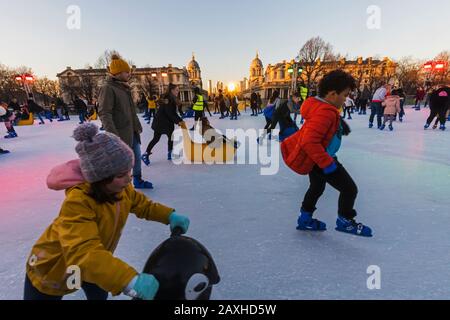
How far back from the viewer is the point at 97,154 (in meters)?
1.09

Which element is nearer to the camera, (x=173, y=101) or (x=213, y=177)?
(x=213, y=177)

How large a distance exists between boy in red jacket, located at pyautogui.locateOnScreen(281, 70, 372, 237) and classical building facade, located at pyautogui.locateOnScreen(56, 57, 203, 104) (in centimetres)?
2974

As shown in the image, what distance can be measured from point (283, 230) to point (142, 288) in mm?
1811

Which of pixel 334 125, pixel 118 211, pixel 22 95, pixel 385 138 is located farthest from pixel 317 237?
pixel 22 95

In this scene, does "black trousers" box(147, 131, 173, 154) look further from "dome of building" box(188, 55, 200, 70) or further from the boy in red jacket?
"dome of building" box(188, 55, 200, 70)

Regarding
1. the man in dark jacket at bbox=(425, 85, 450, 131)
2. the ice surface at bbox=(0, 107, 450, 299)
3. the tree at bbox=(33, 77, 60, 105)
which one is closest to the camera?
the ice surface at bbox=(0, 107, 450, 299)

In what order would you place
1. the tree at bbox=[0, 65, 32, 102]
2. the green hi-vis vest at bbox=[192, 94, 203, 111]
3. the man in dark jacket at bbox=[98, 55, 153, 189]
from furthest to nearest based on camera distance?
1. the tree at bbox=[0, 65, 32, 102]
2. the green hi-vis vest at bbox=[192, 94, 203, 111]
3. the man in dark jacket at bbox=[98, 55, 153, 189]

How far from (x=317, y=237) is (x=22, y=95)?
250 feet

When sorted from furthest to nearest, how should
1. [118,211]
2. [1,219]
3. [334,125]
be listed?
[1,219]
[334,125]
[118,211]

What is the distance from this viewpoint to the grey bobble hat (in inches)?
42.9

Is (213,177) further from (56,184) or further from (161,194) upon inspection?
(56,184)

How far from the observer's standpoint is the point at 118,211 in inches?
48.4

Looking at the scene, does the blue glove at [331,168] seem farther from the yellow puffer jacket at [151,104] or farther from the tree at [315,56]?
the tree at [315,56]

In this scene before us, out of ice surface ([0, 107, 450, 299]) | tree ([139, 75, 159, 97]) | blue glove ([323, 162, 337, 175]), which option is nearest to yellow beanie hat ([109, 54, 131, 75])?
ice surface ([0, 107, 450, 299])
